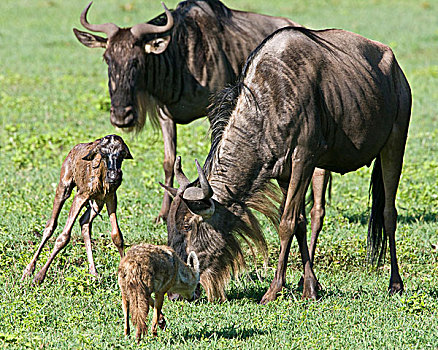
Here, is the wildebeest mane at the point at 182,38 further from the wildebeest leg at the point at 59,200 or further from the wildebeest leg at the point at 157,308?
the wildebeest leg at the point at 157,308

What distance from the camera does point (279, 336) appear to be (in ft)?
17.4

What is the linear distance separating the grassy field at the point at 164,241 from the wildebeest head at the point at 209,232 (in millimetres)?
279

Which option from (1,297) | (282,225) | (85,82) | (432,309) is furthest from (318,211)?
(85,82)

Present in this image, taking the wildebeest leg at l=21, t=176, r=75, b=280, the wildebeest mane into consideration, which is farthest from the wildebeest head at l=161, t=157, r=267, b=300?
the wildebeest mane

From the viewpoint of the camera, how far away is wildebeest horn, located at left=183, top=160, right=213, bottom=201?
18.6 ft

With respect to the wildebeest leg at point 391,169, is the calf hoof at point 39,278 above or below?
below

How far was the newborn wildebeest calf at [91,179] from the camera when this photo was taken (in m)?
5.73

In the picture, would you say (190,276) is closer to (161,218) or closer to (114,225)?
(114,225)

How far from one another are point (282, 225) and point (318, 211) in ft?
4.55

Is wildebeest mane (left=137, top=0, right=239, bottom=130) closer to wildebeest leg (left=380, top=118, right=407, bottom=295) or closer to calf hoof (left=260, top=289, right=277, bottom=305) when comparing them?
wildebeest leg (left=380, top=118, right=407, bottom=295)

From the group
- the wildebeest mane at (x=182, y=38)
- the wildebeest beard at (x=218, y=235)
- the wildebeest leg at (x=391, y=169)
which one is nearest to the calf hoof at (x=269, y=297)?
the wildebeest beard at (x=218, y=235)

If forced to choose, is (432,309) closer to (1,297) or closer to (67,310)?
(67,310)

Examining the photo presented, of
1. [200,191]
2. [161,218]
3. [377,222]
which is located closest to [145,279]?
[200,191]

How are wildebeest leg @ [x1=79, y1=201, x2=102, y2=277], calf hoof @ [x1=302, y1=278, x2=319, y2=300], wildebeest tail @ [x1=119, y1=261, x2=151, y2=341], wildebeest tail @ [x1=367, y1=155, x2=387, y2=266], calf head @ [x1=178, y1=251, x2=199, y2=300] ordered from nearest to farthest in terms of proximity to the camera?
1. wildebeest tail @ [x1=119, y1=261, x2=151, y2=341]
2. calf head @ [x1=178, y1=251, x2=199, y2=300]
3. calf hoof @ [x1=302, y1=278, x2=319, y2=300]
4. wildebeest leg @ [x1=79, y1=201, x2=102, y2=277]
5. wildebeest tail @ [x1=367, y1=155, x2=387, y2=266]
